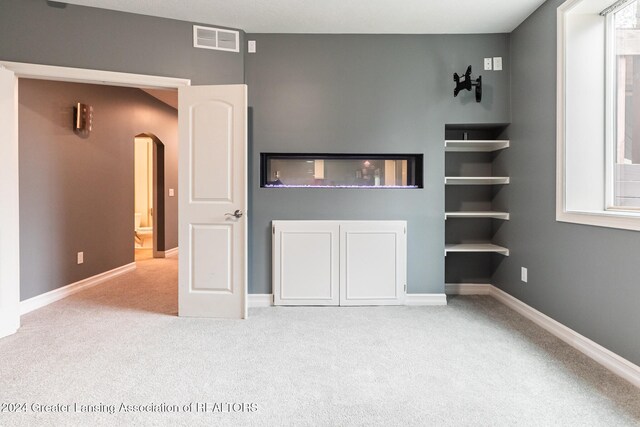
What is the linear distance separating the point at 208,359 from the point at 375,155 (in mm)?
2226

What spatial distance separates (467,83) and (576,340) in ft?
7.21

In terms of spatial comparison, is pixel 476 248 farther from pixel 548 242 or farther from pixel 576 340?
pixel 576 340

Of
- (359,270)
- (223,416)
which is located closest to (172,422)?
(223,416)

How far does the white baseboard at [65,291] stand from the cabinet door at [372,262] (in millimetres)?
2834

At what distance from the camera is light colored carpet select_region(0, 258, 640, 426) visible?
62.2 inches

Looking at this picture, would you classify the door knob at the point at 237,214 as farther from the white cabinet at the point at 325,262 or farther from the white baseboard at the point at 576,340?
the white baseboard at the point at 576,340

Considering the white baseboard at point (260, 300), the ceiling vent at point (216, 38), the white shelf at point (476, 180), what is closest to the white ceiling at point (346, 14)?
the ceiling vent at point (216, 38)

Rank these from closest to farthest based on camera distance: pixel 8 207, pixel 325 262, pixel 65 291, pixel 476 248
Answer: pixel 8 207 < pixel 325 262 < pixel 476 248 < pixel 65 291

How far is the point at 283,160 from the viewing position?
3.27 m

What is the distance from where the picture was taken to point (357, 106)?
10.5ft

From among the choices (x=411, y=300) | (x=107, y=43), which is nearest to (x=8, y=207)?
(x=107, y=43)

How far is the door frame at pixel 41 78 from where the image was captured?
2.49m

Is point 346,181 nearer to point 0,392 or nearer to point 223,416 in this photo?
point 223,416

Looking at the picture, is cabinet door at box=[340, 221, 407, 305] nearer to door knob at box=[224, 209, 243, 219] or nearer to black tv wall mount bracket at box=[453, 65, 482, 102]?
door knob at box=[224, 209, 243, 219]
